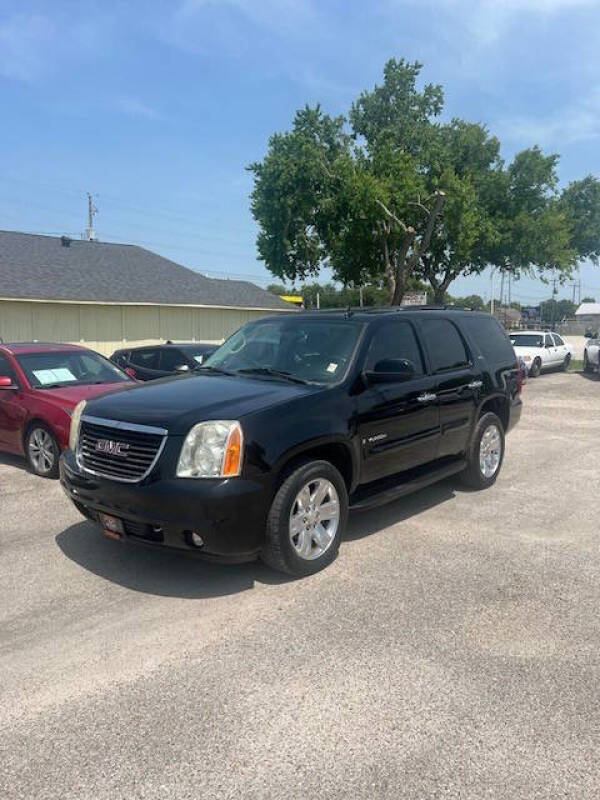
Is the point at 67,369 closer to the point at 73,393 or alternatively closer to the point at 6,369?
the point at 6,369

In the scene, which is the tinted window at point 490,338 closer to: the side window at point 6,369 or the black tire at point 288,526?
the black tire at point 288,526

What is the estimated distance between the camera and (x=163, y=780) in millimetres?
2639

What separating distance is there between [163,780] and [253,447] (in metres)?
2.04

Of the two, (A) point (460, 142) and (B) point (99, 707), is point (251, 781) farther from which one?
(A) point (460, 142)

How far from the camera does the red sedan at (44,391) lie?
24.6 feet

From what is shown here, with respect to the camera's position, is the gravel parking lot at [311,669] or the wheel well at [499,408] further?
the wheel well at [499,408]

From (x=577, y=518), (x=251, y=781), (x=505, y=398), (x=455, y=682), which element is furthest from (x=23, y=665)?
(x=505, y=398)

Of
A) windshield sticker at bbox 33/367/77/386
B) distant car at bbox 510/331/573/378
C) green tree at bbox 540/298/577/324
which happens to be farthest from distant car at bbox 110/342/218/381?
green tree at bbox 540/298/577/324

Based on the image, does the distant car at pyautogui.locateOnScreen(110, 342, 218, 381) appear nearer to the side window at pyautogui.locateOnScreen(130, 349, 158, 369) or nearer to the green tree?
the side window at pyautogui.locateOnScreen(130, 349, 158, 369)

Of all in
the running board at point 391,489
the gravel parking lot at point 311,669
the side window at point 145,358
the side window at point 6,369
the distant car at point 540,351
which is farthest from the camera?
the distant car at point 540,351

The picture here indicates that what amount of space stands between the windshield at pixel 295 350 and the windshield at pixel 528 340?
814 inches

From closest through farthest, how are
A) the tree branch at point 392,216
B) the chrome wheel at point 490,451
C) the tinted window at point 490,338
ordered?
the chrome wheel at point 490,451, the tinted window at point 490,338, the tree branch at point 392,216

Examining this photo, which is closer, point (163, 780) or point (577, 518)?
point (163, 780)

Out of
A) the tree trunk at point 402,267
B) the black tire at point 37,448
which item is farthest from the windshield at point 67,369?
the tree trunk at point 402,267
